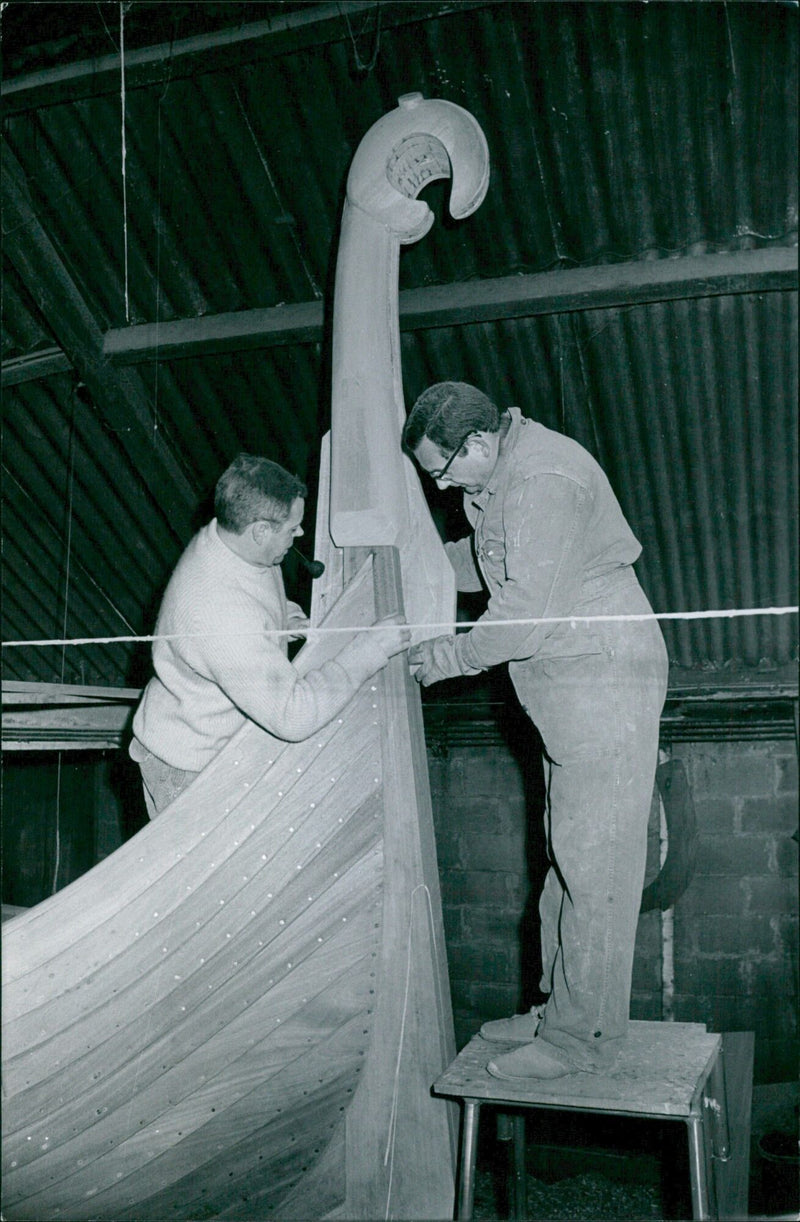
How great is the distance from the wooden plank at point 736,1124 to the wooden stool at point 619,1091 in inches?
20.5

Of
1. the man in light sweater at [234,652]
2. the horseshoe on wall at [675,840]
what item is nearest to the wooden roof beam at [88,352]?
the man in light sweater at [234,652]

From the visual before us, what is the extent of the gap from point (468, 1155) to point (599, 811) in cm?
81

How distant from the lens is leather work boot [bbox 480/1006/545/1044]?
263 cm

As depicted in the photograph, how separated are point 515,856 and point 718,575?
2.32 m

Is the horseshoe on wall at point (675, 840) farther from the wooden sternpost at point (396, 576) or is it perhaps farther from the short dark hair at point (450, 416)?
the short dark hair at point (450, 416)

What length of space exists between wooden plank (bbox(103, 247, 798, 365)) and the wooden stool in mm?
2839

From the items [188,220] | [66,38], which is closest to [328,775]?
[188,220]

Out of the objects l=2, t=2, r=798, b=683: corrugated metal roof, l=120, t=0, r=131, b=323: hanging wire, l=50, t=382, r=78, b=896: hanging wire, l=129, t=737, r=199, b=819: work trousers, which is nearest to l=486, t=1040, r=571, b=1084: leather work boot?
l=129, t=737, r=199, b=819: work trousers

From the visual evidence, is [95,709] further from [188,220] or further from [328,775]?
[188,220]

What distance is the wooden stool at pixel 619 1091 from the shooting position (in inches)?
87.2

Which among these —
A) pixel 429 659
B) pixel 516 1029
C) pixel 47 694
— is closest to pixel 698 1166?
pixel 516 1029

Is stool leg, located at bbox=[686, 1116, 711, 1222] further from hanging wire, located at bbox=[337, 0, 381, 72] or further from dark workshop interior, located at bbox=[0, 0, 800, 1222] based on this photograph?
hanging wire, located at bbox=[337, 0, 381, 72]

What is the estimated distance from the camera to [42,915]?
2.15 meters

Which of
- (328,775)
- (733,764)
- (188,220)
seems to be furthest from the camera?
(733,764)
